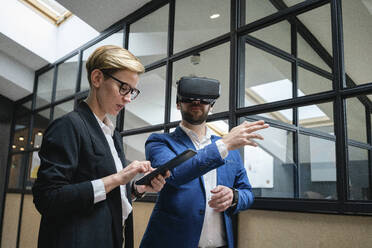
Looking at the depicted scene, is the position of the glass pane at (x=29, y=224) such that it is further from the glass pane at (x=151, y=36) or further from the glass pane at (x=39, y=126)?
the glass pane at (x=151, y=36)

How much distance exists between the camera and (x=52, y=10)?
457 cm

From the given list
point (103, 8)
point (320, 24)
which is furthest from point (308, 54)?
point (103, 8)

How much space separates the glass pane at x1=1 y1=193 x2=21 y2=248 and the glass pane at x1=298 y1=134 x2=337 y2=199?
14.5 ft

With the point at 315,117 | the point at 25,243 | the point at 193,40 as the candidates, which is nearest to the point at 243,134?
the point at 315,117

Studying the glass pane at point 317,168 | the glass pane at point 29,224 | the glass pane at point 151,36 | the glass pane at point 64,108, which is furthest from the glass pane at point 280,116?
the glass pane at point 29,224

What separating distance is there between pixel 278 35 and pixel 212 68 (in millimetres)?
501

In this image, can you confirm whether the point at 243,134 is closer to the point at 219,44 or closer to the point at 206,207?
the point at 206,207

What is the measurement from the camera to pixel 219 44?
225cm

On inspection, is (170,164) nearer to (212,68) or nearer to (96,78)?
(96,78)

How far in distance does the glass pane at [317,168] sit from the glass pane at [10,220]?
441 centimetres

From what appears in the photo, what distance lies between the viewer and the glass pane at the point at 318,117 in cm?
157

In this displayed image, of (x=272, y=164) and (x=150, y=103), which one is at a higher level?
(x=150, y=103)

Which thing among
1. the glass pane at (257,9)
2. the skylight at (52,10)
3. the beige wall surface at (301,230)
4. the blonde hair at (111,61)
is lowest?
the beige wall surface at (301,230)

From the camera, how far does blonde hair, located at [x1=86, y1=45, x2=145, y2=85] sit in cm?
105
